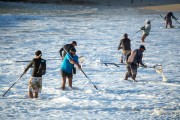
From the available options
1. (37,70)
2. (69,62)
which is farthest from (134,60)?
(37,70)

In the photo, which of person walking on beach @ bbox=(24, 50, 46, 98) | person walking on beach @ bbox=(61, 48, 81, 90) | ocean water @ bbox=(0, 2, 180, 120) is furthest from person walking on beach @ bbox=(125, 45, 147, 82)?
person walking on beach @ bbox=(24, 50, 46, 98)

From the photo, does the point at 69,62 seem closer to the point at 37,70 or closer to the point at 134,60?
the point at 37,70

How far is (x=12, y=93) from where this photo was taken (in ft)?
35.2

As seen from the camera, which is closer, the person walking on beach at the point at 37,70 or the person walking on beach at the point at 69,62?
the person walking on beach at the point at 37,70

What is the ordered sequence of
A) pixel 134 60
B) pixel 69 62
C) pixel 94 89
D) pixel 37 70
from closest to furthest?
pixel 37 70 → pixel 69 62 → pixel 94 89 → pixel 134 60

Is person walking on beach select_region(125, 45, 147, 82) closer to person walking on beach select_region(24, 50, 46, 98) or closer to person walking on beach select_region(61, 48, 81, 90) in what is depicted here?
person walking on beach select_region(61, 48, 81, 90)

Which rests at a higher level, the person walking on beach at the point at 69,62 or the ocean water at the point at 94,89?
the person walking on beach at the point at 69,62

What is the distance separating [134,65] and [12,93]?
13.0ft

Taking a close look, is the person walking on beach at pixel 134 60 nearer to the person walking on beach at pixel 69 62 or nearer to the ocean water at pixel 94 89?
the ocean water at pixel 94 89

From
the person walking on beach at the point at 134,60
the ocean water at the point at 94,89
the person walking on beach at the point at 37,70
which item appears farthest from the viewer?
the person walking on beach at the point at 134,60

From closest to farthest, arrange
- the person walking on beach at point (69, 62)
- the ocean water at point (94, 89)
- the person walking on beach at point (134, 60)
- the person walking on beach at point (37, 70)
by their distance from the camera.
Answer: the ocean water at point (94, 89)
the person walking on beach at point (37, 70)
the person walking on beach at point (69, 62)
the person walking on beach at point (134, 60)

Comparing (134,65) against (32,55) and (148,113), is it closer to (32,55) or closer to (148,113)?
(148,113)

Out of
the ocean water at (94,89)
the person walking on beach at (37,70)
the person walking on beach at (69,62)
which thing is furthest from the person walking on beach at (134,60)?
the person walking on beach at (37,70)

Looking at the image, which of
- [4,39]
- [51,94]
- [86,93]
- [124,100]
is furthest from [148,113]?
[4,39]
